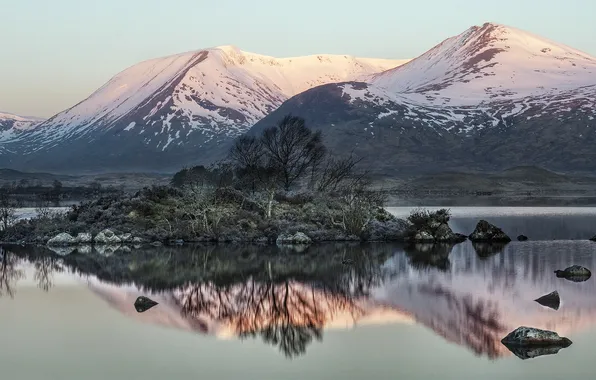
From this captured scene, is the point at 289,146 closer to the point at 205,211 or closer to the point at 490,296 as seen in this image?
the point at 205,211

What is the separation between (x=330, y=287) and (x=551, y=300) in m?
8.24

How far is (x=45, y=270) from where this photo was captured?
3662 centimetres

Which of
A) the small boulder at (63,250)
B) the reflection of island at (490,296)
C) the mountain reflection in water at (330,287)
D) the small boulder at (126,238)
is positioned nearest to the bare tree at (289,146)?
the small boulder at (126,238)

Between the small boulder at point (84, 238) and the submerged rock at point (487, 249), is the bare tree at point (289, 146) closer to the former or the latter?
the small boulder at point (84, 238)

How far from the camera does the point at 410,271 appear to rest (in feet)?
117

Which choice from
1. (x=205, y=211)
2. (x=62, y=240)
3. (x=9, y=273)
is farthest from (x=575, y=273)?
(x=62, y=240)

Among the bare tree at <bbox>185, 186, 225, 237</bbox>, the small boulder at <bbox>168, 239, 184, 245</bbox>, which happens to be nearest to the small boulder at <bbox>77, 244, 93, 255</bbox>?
the small boulder at <bbox>168, 239, 184, 245</bbox>

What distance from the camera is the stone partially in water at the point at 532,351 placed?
63.1ft

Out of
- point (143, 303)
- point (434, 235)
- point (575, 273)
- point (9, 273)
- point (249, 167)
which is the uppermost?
point (249, 167)

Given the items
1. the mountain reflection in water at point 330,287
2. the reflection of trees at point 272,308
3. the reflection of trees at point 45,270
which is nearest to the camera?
the reflection of trees at point 272,308

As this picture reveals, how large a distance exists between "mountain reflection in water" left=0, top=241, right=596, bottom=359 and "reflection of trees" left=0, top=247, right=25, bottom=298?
0.15 feet

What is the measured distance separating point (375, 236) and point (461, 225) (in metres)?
13.0

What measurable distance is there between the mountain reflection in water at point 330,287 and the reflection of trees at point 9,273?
1.8 inches

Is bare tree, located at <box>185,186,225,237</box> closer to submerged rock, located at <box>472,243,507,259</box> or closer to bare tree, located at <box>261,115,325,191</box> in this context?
submerged rock, located at <box>472,243,507,259</box>
